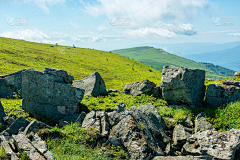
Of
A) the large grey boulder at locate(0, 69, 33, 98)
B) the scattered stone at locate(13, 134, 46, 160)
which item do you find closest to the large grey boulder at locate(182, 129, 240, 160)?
the scattered stone at locate(13, 134, 46, 160)

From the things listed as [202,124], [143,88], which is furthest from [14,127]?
[202,124]

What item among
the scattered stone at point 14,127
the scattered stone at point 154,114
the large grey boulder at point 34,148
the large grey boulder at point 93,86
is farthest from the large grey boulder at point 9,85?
the scattered stone at point 154,114

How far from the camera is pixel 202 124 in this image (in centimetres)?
1296

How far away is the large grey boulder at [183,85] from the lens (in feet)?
53.5

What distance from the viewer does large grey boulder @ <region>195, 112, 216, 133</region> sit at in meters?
12.5

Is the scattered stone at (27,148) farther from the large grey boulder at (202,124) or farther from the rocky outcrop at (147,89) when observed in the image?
the rocky outcrop at (147,89)

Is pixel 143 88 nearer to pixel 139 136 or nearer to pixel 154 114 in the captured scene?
pixel 154 114

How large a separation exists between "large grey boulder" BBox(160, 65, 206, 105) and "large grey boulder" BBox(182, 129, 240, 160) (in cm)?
658

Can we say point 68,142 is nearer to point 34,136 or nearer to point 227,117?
point 34,136

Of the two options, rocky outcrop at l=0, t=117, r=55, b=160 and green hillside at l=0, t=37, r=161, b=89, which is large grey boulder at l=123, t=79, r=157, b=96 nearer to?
green hillside at l=0, t=37, r=161, b=89

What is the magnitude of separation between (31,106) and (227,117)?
17.3m

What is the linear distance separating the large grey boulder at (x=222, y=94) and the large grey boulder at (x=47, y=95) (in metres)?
13.0

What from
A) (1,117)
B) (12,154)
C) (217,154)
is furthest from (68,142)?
(217,154)

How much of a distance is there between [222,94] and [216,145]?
8.28 meters
